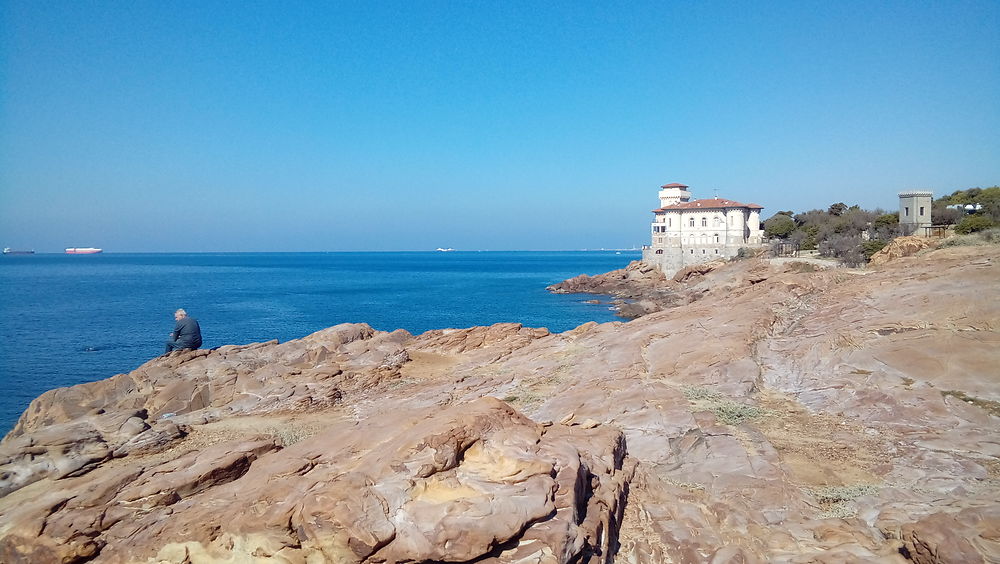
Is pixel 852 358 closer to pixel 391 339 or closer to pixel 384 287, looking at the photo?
pixel 391 339

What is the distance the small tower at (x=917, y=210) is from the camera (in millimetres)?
43750

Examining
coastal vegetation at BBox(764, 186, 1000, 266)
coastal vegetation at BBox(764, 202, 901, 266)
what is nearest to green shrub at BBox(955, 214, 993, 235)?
coastal vegetation at BBox(764, 186, 1000, 266)

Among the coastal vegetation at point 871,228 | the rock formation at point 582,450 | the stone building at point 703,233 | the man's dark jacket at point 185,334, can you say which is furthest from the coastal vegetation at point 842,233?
the man's dark jacket at point 185,334

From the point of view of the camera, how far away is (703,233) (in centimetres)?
8175

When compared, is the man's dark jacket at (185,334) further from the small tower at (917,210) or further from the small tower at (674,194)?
the small tower at (674,194)

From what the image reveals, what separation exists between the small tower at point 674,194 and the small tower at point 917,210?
1879 inches

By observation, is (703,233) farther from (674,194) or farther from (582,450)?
(582,450)

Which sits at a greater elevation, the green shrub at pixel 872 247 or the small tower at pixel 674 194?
A: the small tower at pixel 674 194

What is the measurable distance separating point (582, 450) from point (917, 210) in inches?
1871

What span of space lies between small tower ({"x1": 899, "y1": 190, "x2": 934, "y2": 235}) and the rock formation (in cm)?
2718

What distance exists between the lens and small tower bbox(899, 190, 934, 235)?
43.8 m

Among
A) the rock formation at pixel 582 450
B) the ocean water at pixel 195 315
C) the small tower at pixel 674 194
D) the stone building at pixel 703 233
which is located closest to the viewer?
the rock formation at pixel 582 450

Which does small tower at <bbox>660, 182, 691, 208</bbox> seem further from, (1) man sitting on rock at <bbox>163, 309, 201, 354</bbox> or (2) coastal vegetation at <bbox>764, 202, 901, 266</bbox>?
(1) man sitting on rock at <bbox>163, 309, 201, 354</bbox>

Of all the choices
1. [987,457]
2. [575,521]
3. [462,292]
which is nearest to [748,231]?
[462,292]
